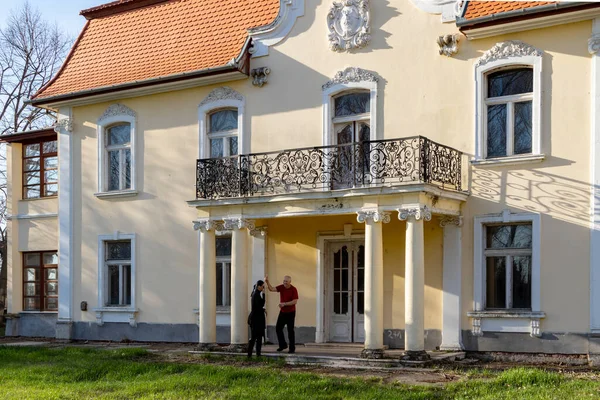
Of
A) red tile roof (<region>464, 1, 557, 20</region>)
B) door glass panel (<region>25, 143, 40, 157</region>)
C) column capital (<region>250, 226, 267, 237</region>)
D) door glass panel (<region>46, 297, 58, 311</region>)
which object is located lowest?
door glass panel (<region>46, 297, 58, 311</region>)

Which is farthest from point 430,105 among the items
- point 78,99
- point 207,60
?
point 78,99

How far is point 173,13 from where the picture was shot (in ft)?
70.4

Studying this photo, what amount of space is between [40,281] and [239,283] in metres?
8.79

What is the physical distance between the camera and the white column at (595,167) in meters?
15.0

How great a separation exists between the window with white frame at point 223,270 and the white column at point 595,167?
322 inches

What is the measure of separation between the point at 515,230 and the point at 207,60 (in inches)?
311

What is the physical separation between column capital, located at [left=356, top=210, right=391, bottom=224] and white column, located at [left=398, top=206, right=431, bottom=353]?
38 centimetres

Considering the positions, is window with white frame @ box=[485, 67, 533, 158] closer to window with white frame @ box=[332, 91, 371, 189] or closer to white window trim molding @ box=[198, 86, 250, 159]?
window with white frame @ box=[332, 91, 371, 189]

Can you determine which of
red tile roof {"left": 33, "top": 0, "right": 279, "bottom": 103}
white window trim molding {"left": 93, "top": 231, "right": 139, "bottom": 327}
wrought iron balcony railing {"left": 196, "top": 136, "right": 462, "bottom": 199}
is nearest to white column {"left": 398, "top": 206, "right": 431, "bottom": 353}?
wrought iron balcony railing {"left": 196, "top": 136, "right": 462, "bottom": 199}

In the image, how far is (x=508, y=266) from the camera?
1616 centimetres

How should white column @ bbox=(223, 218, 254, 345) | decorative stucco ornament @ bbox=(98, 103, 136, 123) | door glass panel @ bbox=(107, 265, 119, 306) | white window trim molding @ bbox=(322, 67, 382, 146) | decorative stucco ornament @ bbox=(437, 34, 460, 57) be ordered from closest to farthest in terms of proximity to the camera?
decorative stucco ornament @ bbox=(437, 34, 460, 57) < white column @ bbox=(223, 218, 254, 345) < white window trim molding @ bbox=(322, 67, 382, 146) < decorative stucco ornament @ bbox=(98, 103, 136, 123) < door glass panel @ bbox=(107, 265, 119, 306)

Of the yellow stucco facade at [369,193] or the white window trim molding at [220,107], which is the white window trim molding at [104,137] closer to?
the yellow stucco facade at [369,193]

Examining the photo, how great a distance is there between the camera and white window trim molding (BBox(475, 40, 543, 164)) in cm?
1570

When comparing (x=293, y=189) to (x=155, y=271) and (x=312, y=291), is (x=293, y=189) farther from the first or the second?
(x=155, y=271)
